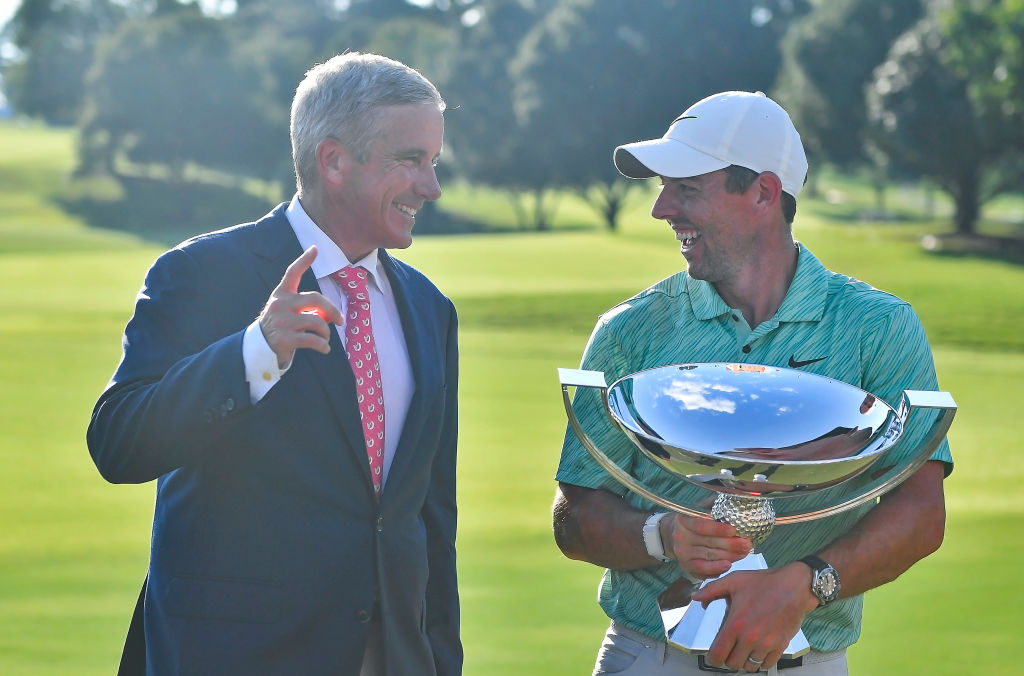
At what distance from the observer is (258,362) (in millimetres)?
2352

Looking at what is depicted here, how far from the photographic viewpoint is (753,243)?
277cm

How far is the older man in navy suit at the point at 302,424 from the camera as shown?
8.20 feet

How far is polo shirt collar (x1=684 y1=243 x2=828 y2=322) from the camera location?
8.80ft

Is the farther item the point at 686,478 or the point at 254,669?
the point at 254,669

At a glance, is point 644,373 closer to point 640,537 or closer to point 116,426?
point 640,537

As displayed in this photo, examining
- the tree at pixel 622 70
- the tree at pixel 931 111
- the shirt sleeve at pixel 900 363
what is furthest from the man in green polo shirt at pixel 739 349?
the tree at pixel 622 70

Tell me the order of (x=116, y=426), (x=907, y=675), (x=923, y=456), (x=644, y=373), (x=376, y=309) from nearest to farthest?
(x=923, y=456) < (x=644, y=373) < (x=116, y=426) < (x=376, y=309) < (x=907, y=675)

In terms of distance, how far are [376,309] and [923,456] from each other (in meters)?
1.21

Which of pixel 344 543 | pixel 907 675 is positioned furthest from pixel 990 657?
pixel 344 543

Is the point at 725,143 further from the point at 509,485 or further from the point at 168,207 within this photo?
the point at 168,207

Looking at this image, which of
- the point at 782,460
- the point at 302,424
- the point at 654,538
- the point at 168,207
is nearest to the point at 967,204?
the point at 168,207

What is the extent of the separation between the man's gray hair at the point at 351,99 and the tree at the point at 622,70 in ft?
147

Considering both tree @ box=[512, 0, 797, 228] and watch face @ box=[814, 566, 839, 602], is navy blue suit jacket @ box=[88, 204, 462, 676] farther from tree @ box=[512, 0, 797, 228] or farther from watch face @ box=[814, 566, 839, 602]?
tree @ box=[512, 0, 797, 228]

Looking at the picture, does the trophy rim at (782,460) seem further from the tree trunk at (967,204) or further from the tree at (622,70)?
the tree at (622,70)
